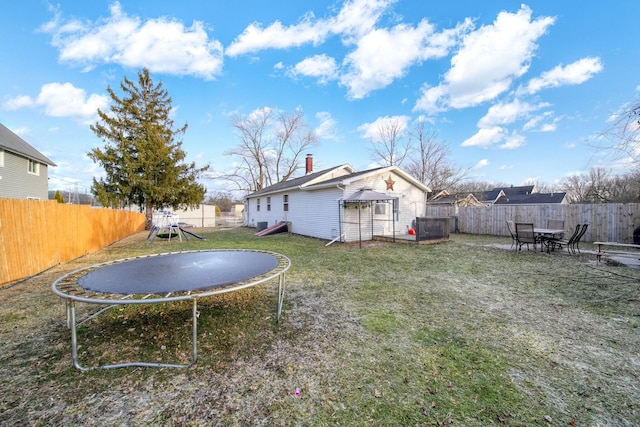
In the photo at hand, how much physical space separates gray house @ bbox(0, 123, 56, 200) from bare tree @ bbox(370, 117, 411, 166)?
79.8 feet

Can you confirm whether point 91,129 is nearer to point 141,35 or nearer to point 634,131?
point 141,35

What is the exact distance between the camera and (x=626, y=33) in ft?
11.9

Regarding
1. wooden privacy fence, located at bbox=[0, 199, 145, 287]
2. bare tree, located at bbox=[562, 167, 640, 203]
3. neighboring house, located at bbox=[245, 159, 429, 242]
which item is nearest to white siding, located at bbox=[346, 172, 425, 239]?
neighboring house, located at bbox=[245, 159, 429, 242]

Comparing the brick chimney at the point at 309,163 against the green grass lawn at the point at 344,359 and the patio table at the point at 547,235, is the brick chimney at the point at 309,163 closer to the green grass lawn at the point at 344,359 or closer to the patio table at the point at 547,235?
the patio table at the point at 547,235

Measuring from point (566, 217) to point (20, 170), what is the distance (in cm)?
2670

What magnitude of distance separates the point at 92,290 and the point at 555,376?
4.24 metres

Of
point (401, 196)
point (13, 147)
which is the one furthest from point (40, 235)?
point (401, 196)

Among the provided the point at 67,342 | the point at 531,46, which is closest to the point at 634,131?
the point at 67,342

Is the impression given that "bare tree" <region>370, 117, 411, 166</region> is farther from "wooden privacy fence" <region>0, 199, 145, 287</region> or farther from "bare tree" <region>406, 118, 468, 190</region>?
"wooden privacy fence" <region>0, 199, 145, 287</region>

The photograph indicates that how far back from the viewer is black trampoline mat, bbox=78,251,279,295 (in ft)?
8.33

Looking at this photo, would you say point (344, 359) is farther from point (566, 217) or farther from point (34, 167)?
point (34, 167)

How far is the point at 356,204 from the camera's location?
1078 centimetres

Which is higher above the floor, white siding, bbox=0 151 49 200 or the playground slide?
white siding, bbox=0 151 49 200

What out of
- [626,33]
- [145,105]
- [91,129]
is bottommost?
[626,33]
